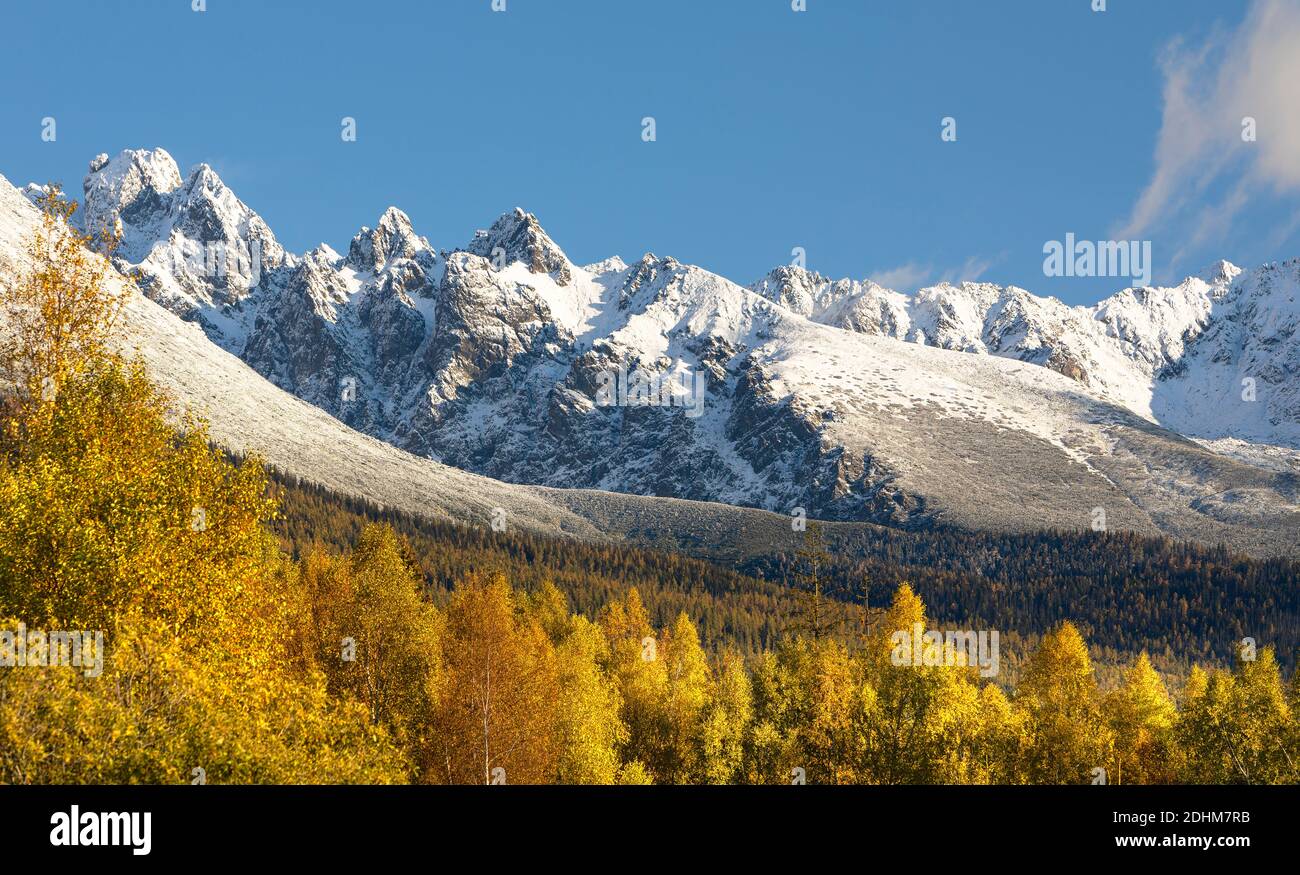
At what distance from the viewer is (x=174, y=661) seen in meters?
28.8

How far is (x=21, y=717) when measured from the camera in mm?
25609

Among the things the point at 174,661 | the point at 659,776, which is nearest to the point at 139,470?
the point at 174,661

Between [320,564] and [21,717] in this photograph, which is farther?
[320,564]

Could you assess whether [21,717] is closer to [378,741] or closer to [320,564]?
[378,741]

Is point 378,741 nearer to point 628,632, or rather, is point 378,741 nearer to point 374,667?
point 374,667

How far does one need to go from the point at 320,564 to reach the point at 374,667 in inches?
1061

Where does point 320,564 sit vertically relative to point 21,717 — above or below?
above

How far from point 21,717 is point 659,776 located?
2034 inches
